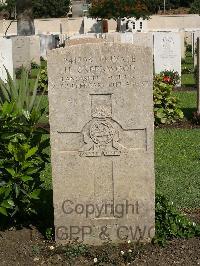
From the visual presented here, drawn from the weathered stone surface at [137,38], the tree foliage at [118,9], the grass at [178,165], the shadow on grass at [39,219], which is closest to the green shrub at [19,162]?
the shadow on grass at [39,219]

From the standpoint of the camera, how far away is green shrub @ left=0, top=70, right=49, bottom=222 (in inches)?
206

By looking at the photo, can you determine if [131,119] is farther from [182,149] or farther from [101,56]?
[182,149]

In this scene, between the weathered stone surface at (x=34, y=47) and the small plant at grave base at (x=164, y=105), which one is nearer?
the small plant at grave base at (x=164, y=105)

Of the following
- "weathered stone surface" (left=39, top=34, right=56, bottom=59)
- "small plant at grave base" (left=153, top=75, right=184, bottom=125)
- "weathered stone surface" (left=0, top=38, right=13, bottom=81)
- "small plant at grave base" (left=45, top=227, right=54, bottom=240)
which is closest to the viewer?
"small plant at grave base" (left=45, top=227, right=54, bottom=240)

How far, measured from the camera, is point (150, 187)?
199 inches

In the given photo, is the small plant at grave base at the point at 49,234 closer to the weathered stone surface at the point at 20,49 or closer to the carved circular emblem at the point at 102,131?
the carved circular emblem at the point at 102,131

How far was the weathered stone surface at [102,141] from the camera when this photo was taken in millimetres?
4867

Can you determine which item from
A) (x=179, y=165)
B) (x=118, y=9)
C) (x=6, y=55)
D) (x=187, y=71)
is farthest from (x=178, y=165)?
(x=118, y=9)

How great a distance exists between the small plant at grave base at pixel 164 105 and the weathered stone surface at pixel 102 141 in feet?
Answer: 20.1

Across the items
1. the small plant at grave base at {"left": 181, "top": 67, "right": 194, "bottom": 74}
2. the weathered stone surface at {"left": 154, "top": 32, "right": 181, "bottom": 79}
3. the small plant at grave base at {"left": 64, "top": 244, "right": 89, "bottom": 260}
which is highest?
the weathered stone surface at {"left": 154, "top": 32, "right": 181, "bottom": 79}

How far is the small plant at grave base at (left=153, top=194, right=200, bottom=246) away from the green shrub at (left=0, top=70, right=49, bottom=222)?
3.23ft

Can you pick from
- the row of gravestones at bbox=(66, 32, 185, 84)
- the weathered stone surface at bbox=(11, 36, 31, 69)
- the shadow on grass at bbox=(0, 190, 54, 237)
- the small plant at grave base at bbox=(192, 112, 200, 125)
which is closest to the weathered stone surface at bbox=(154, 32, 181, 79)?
the row of gravestones at bbox=(66, 32, 185, 84)

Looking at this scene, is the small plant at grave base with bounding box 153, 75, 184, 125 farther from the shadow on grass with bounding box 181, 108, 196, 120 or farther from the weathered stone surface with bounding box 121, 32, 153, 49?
the weathered stone surface with bounding box 121, 32, 153, 49

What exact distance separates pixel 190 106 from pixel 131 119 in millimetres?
8434
